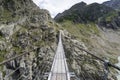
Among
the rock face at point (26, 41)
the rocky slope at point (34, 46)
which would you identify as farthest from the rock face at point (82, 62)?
the rock face at point (26, 41)

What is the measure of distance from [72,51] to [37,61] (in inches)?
422

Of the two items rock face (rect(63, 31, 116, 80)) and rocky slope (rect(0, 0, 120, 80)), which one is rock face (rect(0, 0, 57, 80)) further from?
rock face (rect(63, 31, 116, 80))

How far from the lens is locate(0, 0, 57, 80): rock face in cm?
6719

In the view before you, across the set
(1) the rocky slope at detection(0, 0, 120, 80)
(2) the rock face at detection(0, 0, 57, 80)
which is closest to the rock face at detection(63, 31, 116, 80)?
(1) the rocky slope at detection(0, 0, 120, 80)

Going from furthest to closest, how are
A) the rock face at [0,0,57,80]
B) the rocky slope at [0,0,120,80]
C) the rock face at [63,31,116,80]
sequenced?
1. the rock face at [0,0,57,80]
2. the rocky slope at [0,0,120,80]
3. the rock face at [63,31,116,80]

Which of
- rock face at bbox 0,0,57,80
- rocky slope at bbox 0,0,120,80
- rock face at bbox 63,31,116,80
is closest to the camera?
rock face at bbox 63,31,116,80

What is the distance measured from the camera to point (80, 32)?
7800 inches

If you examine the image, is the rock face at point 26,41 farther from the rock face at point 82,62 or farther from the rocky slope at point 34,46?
the rock face at point 82,62

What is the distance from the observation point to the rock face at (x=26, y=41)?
67.2m

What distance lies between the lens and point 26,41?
76062 mm

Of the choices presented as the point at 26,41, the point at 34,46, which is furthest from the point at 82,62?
the point at 26,41

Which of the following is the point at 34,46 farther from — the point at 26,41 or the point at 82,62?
the point at 82,62

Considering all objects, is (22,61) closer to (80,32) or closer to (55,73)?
(55,73)

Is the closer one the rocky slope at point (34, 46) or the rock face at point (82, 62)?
the rock face at point (82, 62)
